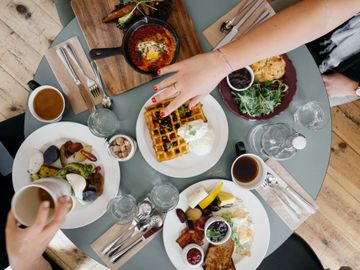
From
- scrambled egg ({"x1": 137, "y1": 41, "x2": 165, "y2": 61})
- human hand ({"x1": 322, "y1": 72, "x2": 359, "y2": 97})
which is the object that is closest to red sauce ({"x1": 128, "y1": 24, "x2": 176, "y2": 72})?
scrambled egg ({"x1": 137, "y1": 41, "x2": 165, "y2": 61})

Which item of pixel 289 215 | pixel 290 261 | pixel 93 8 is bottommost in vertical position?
pixel 290 261

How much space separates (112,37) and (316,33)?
85 cm

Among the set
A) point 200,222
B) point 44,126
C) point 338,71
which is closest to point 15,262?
point 44,126

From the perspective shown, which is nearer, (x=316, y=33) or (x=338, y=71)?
(x=316, y=33)

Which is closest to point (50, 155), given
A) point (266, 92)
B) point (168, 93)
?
point (168, 93)

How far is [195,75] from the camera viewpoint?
129cm

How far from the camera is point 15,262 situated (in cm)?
137

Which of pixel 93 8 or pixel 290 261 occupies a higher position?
pixel 93 8

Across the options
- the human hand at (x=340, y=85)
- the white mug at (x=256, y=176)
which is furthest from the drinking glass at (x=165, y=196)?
the human hand at (x=340, y=85)

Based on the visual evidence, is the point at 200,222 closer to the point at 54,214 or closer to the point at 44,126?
the point at 54,214

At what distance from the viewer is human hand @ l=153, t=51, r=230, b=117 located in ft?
4.20

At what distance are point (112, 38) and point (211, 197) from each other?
2.69 ft

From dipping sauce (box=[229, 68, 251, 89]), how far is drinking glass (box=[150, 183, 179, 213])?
512 mm

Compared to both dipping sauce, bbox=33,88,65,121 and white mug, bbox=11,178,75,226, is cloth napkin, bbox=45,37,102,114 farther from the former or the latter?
white mug, bbox=11,178,75,226
